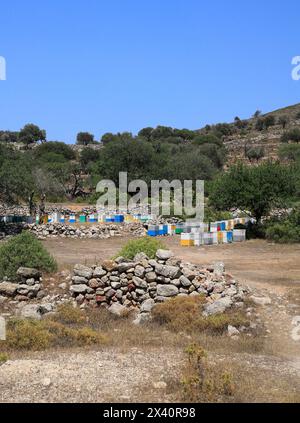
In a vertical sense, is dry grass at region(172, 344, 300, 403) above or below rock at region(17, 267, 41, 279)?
below

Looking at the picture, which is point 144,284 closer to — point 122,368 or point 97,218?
point 122,368

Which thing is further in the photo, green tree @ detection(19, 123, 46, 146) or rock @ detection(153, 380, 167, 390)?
green tree @ detection(19, 123, 46, 146)

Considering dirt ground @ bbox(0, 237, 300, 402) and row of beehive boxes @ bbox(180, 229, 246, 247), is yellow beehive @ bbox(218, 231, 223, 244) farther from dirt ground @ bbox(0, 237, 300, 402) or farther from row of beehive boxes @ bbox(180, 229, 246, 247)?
dirt ground @ bbox(0, 237, 300, 402)

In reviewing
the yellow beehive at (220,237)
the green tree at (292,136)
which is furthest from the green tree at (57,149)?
the yellow beehive at (220,237)

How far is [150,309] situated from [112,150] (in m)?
47.3

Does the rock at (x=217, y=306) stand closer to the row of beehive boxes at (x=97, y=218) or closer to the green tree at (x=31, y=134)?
the row of beehive boxes at (x=97, y=218)

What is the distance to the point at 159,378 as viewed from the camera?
25.2ft

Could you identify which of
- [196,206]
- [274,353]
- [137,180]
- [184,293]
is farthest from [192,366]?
[137,180]

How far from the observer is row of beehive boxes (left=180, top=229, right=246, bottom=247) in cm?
2433

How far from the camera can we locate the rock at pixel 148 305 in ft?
41.2

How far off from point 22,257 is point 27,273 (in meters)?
0.79

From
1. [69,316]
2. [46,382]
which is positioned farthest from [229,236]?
[46,382]

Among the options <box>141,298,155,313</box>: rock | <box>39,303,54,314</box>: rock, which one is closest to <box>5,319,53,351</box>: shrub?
<box>39,303,54,314</box>: rock
